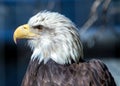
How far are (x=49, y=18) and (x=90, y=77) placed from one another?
49 cm

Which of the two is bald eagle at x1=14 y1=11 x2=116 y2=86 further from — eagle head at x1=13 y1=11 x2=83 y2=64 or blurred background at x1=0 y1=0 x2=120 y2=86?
blurred background at x1=0 y1=0 x2=120 y2=86

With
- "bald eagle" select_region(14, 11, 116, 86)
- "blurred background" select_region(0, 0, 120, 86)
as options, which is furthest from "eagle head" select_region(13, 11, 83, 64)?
"blurred background" select_region(0, 0, 120, 86)

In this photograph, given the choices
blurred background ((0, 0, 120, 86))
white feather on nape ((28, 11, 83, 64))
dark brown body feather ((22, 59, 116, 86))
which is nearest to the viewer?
dark brown body feather ((22, 59, 116, 86))

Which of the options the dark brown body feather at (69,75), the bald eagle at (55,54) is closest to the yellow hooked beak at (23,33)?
the bald eagle at (55,54)

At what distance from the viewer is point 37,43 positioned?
5.34m

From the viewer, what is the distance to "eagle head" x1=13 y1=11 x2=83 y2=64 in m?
5.25

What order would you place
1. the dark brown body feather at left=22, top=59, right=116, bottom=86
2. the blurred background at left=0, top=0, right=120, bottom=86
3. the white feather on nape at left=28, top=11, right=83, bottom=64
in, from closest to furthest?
1. the dark brown body feather at left=22, top=59, right=116, bottom=86
2. the white feather on nape at left=28, top=11, right=83, bottom=64
3. the blurred background at left=0, top=0, right=120, bottom=86

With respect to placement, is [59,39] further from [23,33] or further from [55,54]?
[23,33]

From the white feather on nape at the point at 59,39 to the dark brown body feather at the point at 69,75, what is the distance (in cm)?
6

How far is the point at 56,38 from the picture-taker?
5270 millimetres

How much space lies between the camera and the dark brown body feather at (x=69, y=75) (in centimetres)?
508

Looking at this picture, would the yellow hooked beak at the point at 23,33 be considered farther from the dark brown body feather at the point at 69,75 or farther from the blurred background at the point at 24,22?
the blurred background at the point at 24,22

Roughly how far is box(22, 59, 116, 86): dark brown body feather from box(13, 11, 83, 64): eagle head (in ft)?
0.20

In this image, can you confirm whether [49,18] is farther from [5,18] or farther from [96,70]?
[5,18]
